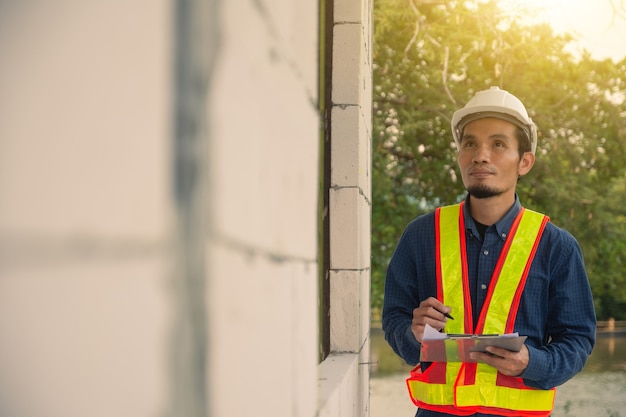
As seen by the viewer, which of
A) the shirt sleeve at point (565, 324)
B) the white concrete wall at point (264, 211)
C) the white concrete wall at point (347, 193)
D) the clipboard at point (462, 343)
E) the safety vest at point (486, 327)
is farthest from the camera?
the white concrete wall at point (347, 193)

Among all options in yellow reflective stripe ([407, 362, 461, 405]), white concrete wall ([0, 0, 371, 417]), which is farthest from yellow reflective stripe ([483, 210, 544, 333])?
white concrete wall ([0, 0, 371, 417])

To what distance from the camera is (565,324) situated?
2.72 metres

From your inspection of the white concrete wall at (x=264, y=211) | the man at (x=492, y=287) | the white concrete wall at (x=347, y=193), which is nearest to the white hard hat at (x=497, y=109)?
the man at (x=492, y=287)

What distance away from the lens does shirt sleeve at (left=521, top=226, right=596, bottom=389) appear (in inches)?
105

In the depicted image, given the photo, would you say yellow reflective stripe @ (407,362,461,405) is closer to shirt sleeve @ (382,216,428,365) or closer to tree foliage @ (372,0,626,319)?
shirt sleeve @ (382,216,428,365)

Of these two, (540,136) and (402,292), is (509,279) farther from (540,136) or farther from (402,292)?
(540,136)

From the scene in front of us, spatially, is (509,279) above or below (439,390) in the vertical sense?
above

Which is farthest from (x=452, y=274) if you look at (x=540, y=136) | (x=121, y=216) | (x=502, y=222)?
(x=540, y=136)

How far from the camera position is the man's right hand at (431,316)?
2.62m

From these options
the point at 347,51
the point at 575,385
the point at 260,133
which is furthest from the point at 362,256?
the point at 575,385

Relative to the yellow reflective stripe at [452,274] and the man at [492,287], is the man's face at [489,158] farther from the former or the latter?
the yellow reflective stripe at [452,274]

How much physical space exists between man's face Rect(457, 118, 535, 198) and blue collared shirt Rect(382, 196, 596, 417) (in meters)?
0.11

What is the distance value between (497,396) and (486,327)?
24cm

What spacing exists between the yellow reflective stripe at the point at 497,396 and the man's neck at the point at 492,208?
0.55m
